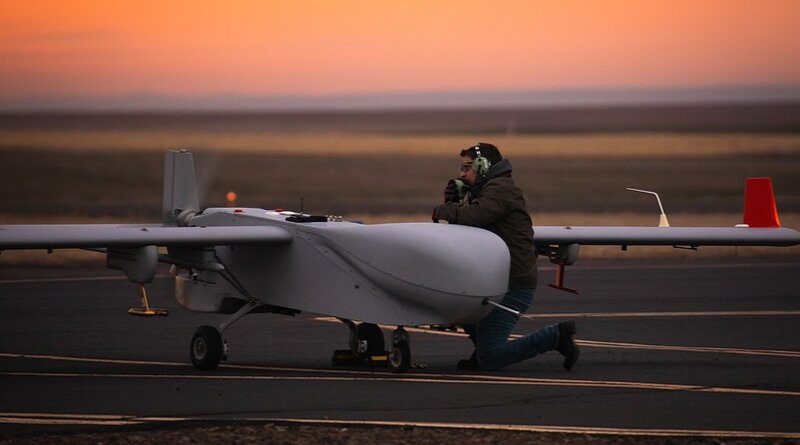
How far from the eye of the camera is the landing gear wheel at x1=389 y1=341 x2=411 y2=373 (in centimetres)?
1466

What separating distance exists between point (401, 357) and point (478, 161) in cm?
208

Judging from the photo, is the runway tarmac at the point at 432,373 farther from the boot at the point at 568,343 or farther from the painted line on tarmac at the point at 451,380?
the boot at the point at 568,343

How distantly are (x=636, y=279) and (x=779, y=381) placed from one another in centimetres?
1258

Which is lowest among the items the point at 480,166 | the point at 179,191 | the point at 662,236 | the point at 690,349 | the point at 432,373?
the point at 432,373

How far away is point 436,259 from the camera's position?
14.0 m

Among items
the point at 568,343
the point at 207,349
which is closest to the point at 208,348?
the point at 207,349

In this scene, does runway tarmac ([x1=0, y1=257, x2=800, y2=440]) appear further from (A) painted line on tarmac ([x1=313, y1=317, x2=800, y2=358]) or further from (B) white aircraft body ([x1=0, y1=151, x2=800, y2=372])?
(B) white aircraft body ([x1=0, y1=151, x2=800, y2=372])

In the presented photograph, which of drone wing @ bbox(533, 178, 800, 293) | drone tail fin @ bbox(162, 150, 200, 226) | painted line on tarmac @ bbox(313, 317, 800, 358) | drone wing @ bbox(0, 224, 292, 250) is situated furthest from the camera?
drone tail fin @ bbox(162, 150, 200, 226)

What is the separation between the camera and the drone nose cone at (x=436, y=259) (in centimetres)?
1395

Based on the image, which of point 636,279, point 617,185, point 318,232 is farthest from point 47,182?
point 318,232

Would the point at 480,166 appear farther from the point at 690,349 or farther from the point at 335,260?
the point at 690,349

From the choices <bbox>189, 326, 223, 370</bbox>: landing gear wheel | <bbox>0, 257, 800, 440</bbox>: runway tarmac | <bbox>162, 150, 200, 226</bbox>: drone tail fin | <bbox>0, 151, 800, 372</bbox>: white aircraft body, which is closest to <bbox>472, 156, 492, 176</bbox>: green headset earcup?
<bbox>0, 151, 800, 372</bbox>: white aircraft body

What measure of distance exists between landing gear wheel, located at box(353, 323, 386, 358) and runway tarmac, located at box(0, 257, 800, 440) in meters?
0.30

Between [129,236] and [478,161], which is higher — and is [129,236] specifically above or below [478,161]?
below
